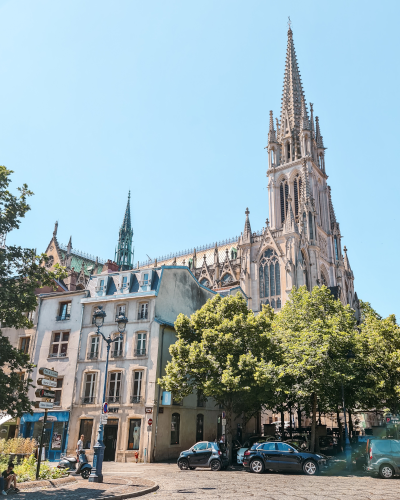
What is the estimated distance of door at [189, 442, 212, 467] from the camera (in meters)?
22.5

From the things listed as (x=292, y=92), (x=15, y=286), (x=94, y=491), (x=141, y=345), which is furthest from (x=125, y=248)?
(x=94, y=491)

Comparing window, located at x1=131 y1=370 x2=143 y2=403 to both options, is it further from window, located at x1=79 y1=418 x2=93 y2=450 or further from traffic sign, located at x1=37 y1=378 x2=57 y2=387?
traffic sign, located at x1=37 y1=378 x2=57 y2=387

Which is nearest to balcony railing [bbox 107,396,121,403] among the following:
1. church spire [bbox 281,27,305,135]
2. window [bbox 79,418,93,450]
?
window [bbox 79,418,93,450]

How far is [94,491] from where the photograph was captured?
14.8m

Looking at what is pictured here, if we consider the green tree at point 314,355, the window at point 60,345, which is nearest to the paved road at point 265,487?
the green tree at point 314,355

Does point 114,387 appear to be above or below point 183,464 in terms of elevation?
above

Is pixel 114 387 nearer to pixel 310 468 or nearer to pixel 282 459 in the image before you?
pixel 282 459

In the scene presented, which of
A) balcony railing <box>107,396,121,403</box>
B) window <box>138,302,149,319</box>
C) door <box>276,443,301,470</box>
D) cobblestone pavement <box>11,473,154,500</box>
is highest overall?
window <box>138,302,149,319</box>

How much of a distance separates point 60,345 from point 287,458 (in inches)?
801

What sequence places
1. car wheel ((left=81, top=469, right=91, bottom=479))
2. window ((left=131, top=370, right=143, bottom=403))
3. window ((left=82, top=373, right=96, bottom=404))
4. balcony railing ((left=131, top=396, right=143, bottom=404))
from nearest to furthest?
1. car wheel ((left=81, top=469, right=91, bottom=479))
2. balcony railing ((left=131, top=396, right=143, bottom=404))
3. window ((left=131, top=370, right=143, bottom=403))
4. window ((left=82, top=373, right=96, bottom=404))

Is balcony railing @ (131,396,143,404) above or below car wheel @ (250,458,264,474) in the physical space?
above

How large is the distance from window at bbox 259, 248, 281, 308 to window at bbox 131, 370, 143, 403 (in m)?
33.4

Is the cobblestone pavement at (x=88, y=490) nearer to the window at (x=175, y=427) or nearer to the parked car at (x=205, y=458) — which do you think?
the parked car at (x=205, y=458)

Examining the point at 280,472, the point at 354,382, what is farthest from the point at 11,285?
the point at 354,382
